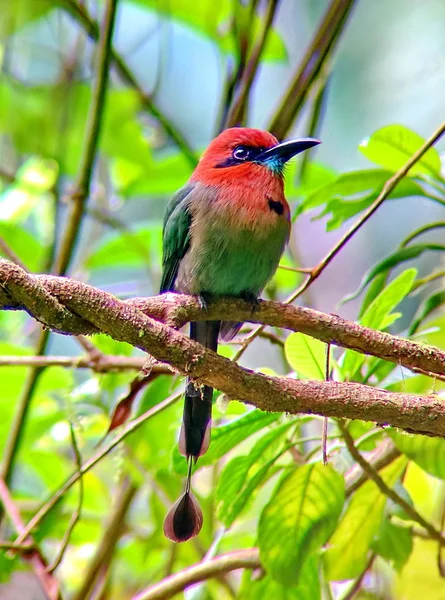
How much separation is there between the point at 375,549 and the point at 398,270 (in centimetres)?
193

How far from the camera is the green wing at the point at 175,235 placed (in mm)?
1708

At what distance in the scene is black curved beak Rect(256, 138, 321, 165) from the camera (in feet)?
5.62

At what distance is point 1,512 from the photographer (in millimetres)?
1816

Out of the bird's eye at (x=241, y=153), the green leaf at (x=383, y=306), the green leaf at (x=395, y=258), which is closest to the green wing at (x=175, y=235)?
the bird's eye at (x=241, y=153)

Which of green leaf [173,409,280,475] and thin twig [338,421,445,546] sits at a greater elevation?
green leaf [173,409,280,475]

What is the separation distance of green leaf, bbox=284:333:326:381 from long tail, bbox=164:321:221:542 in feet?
0.58

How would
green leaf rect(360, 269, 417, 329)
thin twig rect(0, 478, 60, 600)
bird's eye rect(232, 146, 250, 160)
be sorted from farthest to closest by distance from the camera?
1. bird's eye rect(232, 146, 250, 160)
2. thin twig rect(0, 478, 60, 600)
3. green leaf rect(360, 269, 417, 329)

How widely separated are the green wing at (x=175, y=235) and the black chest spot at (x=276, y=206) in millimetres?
184

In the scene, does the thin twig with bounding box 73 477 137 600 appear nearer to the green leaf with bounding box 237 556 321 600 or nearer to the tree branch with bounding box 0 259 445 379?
the green leaf with bounding box 237 556 321 600

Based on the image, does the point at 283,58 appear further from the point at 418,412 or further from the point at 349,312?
the point at 418,412

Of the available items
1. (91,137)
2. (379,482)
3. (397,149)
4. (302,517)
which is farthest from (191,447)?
(91,137)

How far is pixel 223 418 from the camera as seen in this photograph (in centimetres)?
192

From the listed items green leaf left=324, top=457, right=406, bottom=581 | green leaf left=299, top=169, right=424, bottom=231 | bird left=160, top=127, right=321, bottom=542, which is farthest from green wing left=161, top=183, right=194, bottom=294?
green leaf left=324, top=457, right=406, bottom=581

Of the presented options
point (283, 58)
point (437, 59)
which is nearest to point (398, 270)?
point (437, 59)
